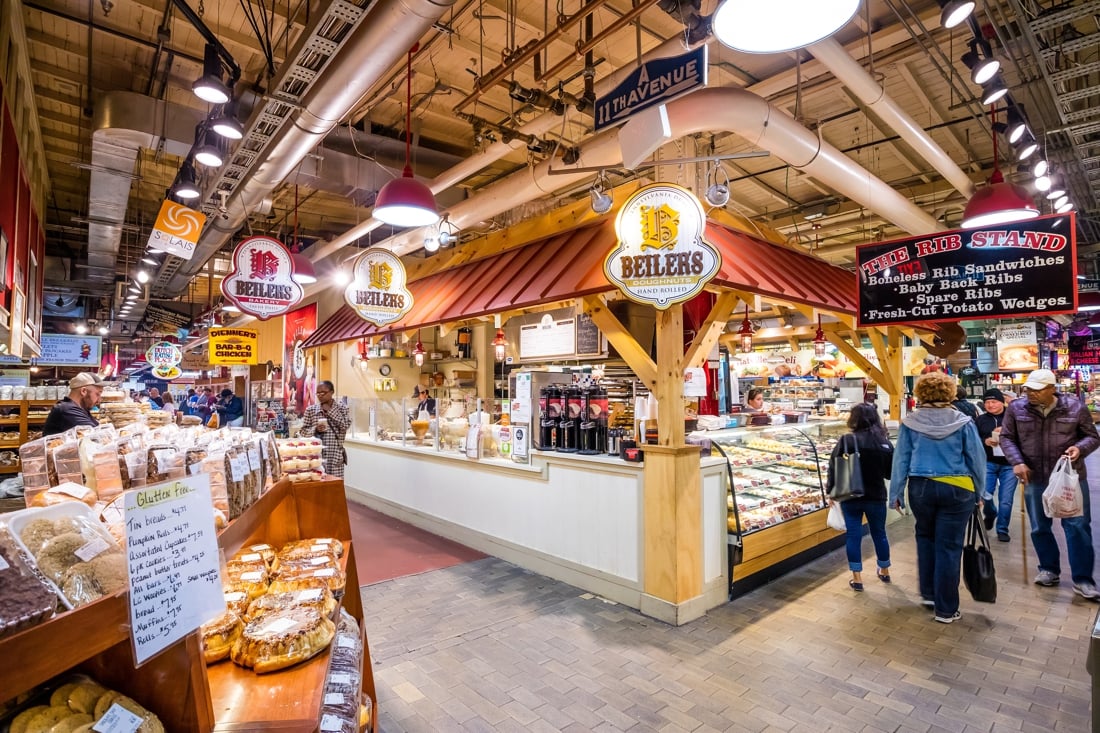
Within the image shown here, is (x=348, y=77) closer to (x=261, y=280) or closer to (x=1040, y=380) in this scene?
(x=261, y=280)

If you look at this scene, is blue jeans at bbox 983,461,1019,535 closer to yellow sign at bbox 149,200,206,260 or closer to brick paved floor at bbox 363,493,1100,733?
brick paved floor at bbox 363,493,1100,733

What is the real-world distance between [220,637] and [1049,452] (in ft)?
20.7

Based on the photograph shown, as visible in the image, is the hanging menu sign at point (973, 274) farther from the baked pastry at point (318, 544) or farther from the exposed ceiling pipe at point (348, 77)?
the baked pastry at point (318, 544)

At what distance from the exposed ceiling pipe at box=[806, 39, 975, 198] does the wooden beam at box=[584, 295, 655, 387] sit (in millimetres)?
2482

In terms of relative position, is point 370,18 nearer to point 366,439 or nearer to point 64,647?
point 64,647

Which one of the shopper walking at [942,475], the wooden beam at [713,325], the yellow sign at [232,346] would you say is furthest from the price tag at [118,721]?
the yellow sign at [232,346]

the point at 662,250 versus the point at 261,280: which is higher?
the point at 261,280

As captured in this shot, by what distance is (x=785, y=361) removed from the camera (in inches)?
591

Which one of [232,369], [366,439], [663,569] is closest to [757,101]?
[663,569]

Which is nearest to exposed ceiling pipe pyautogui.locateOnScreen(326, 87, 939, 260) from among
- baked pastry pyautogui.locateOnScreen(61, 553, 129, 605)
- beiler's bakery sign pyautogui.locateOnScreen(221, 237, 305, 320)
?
beiler's bakery sign pyautogui.locateOnScreen(221, 237, 305, 320)

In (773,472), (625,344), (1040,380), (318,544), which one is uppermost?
(625,344)

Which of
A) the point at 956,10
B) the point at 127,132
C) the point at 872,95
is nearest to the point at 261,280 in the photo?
the point at 127,132

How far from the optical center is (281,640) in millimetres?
1654

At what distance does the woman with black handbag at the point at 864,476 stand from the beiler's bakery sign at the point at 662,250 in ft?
7.30
